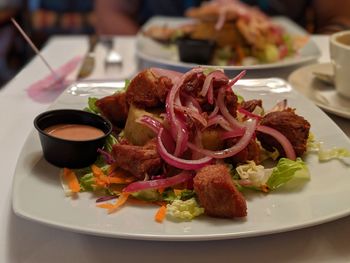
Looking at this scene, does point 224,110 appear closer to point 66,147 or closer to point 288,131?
point 288,131

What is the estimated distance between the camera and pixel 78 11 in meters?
4.80

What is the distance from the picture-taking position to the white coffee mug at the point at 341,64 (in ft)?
5.90

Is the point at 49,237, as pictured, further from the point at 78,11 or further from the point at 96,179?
the point at 78,11

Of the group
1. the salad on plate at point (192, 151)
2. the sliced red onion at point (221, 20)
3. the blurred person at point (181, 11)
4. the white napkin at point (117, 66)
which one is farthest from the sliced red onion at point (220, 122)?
the blurred person at point (181, 11)

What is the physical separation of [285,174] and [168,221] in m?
0.33

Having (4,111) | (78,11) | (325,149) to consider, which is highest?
(325,149)

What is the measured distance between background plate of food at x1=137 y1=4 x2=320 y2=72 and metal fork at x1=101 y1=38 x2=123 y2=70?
4.3 inches

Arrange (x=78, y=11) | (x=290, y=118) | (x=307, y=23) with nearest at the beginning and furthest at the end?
(x=290, y=118) < (x=307, y=23) < (x=78, y=11)

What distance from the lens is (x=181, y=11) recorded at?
3.73 metres

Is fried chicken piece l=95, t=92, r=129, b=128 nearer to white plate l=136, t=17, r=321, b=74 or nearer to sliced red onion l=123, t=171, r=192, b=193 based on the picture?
sliced red onion l=123, t=171, r=192, b=193

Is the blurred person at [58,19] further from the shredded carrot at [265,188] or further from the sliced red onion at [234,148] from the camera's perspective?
the shredded carrot at [265,188]

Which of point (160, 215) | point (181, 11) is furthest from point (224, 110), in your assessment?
point (181, 11)

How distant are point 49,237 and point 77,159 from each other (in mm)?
236

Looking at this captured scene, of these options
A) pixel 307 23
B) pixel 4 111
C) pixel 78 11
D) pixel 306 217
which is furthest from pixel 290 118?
pixel 78 11
